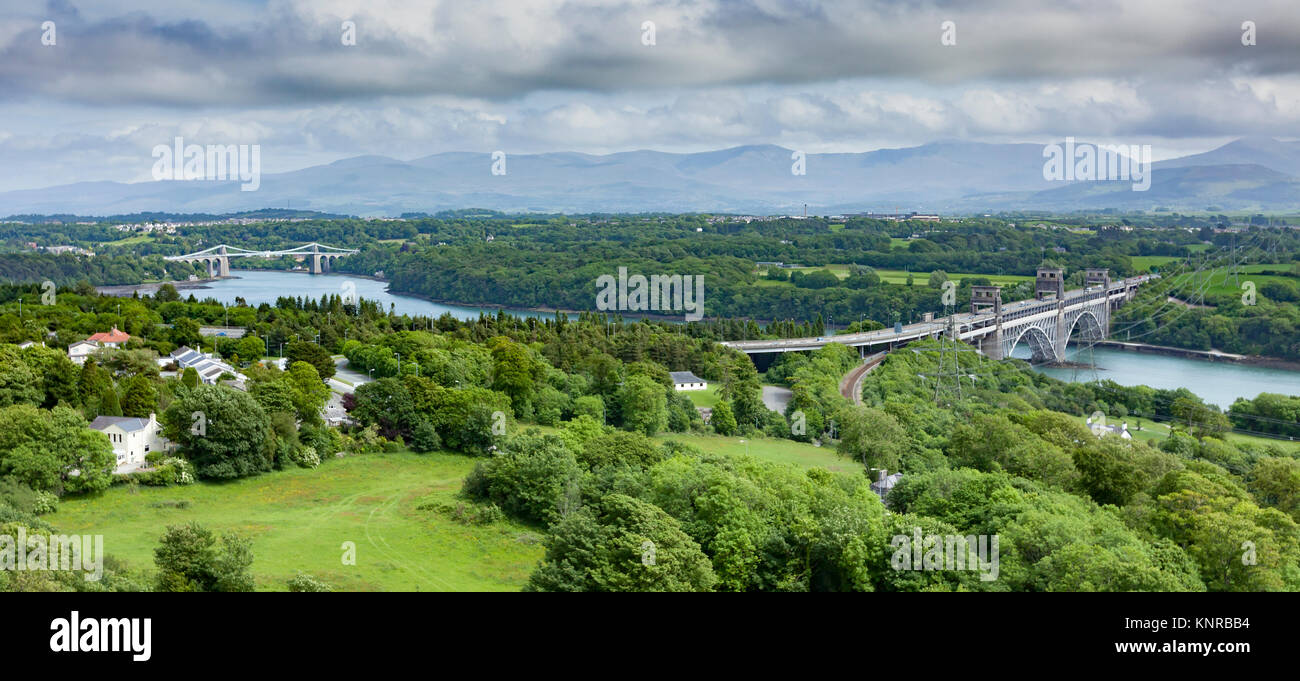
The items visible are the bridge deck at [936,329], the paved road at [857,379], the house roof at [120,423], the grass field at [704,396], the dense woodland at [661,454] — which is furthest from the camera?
the bridge deck at [936,329]

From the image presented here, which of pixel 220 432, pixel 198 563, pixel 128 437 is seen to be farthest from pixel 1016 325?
pixel 198 563

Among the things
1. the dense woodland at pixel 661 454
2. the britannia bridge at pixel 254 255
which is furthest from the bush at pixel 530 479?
the britannia bridge at pixel 254 255

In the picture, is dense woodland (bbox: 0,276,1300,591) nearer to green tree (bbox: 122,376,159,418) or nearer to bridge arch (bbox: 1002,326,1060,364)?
green tree (bbox: 122,376,159,418)

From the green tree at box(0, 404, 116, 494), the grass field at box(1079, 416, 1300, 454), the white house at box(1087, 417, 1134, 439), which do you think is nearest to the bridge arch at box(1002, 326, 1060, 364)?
the grass field at box(1079, 416, 1300, 454)

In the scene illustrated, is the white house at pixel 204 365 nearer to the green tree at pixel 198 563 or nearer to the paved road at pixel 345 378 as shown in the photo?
the paved road at pixel 345 378

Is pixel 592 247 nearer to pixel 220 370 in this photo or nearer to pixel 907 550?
pixel 220 370
